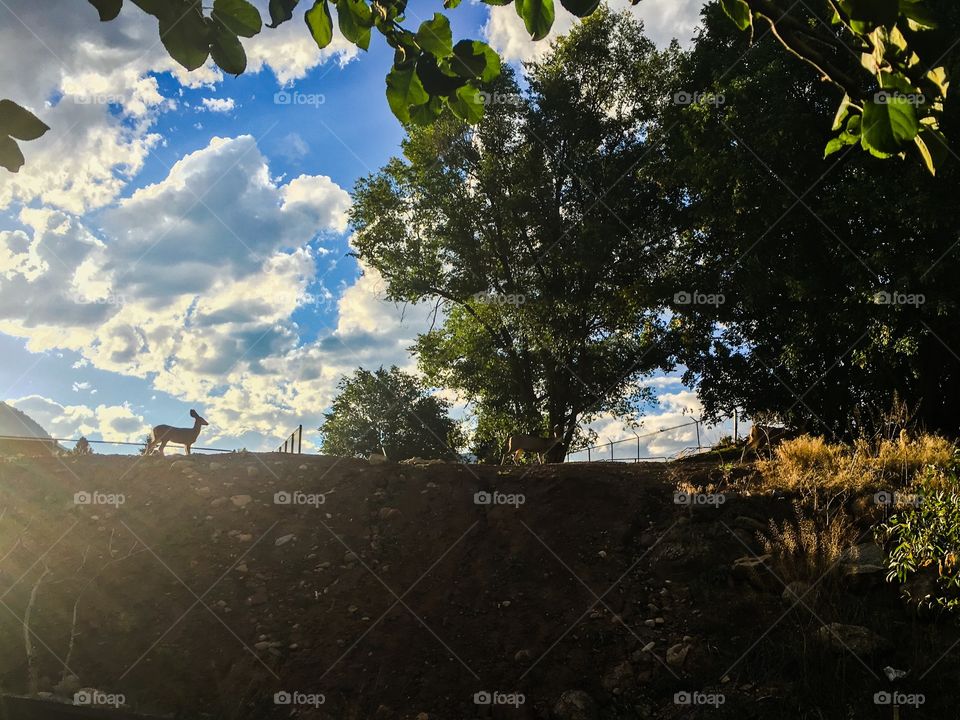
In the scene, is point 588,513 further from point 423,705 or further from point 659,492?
point 423,705

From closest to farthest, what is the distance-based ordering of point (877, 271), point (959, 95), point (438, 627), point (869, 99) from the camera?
point (869, 99)
point (438, 627)
point (959, 95)
point (877, 271)

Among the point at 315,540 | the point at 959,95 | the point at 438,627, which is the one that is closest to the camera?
the point at 438,627

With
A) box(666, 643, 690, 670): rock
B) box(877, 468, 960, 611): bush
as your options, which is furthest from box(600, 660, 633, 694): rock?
box(877, 468, 960, 611): bush

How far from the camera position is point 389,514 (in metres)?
13.0

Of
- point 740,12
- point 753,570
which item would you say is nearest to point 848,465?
point 753,570

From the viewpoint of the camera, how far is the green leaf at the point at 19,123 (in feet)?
7.63

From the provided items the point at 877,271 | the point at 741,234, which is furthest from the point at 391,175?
the point at 877,271

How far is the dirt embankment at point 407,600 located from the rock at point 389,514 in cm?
4

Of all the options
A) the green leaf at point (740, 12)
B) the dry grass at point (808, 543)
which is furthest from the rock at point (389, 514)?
the green leaf at point (740, 12)

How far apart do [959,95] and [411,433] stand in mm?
34496

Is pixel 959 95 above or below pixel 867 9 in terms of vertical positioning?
above

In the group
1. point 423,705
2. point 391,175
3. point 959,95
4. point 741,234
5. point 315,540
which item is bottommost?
point 423,705

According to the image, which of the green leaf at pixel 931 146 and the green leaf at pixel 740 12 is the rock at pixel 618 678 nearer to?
the green leaf at pixel 931 146

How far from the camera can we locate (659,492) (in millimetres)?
13188
